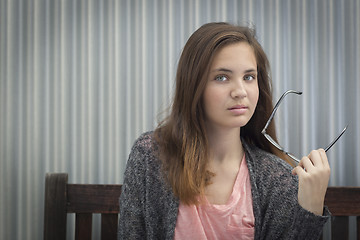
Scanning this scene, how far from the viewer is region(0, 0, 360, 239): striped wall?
1.77 m

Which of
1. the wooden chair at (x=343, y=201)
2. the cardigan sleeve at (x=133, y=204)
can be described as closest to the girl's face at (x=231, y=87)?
the cardigan sleeve at (x=133, y=204)

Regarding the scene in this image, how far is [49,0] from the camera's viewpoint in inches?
70.2

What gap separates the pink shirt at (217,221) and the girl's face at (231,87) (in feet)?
0.70

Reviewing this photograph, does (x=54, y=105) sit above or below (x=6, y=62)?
below

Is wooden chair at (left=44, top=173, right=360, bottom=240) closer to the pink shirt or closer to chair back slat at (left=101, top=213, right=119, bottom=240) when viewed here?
chair back slat at (left=101, top=213, right=119, bottom=240)

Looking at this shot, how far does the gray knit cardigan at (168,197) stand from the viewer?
1226 mm

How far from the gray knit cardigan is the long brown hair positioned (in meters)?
0.04

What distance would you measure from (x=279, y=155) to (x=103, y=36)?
32.7 inches

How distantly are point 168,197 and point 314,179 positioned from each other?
40 centimetres

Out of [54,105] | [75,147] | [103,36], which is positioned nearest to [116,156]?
[75,147]

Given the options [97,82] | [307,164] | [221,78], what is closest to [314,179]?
[307,164]

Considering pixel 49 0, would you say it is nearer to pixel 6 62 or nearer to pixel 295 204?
pixel 6 62

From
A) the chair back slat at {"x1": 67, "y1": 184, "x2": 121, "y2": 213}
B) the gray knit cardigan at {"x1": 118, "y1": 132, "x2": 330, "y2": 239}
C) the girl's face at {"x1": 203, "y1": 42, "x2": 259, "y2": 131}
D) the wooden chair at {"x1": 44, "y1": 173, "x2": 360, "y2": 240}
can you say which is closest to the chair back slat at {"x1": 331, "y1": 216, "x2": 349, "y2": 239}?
the wooden chair at {"x1": 44, "y1": 173, "x2": 360, "y2": 240}

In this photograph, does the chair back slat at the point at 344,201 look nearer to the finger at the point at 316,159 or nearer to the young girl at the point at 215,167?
the young girl at the point at 215,167
